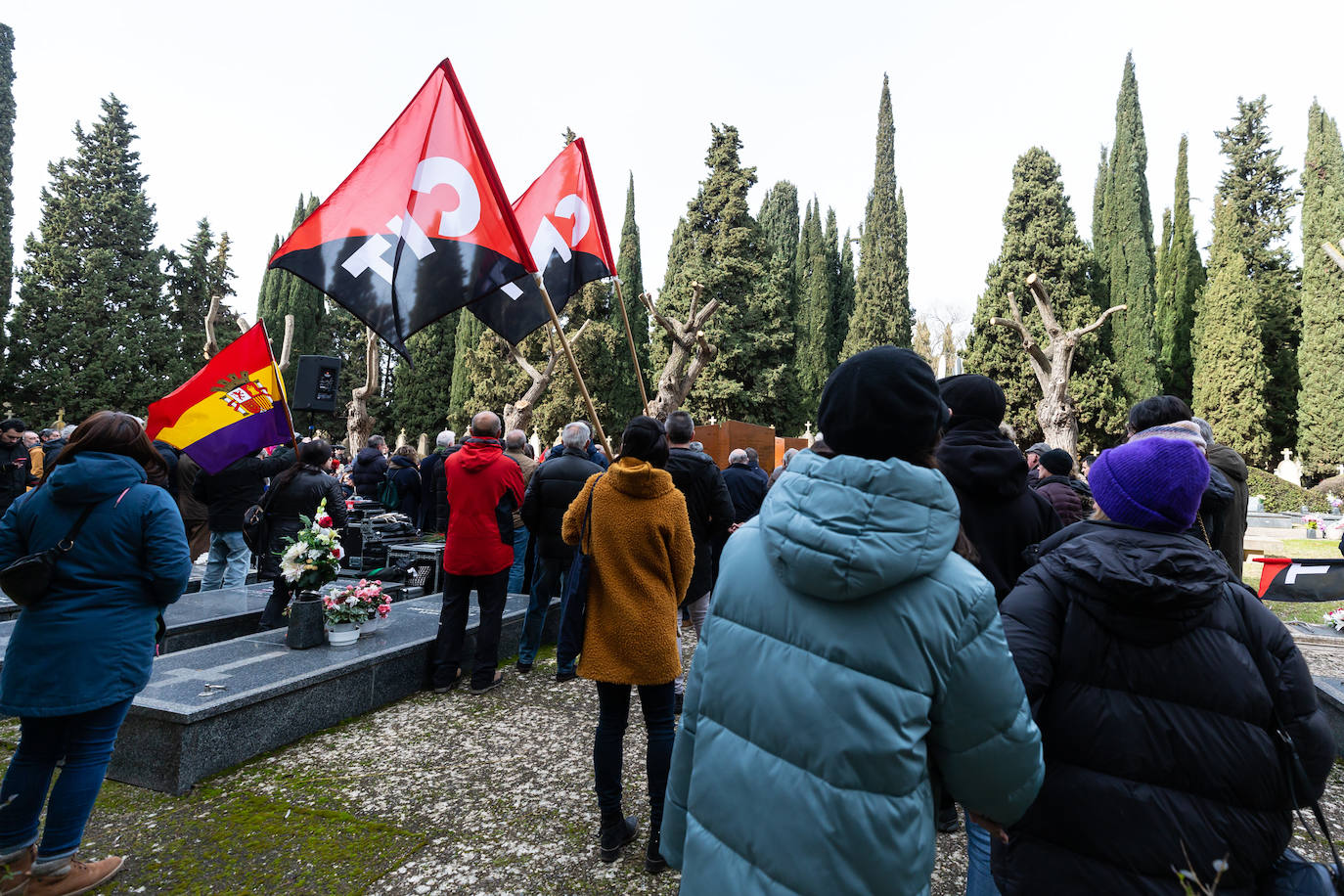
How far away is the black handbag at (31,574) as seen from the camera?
2537 mm

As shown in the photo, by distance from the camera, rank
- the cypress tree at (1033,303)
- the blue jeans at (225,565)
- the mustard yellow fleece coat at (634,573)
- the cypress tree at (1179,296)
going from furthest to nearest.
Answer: the cypress tree at (1179,296)
the cypress tree at (1033,303)
the blue jeans at (225,565)
the mustard yellow fleece coat at (634,573)

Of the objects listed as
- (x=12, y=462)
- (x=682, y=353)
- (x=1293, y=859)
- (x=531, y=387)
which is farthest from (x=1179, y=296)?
(x=12, y=462)

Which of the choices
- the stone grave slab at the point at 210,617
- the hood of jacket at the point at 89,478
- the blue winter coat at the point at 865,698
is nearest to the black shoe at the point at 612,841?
the blue winter coat at the point at 865,698

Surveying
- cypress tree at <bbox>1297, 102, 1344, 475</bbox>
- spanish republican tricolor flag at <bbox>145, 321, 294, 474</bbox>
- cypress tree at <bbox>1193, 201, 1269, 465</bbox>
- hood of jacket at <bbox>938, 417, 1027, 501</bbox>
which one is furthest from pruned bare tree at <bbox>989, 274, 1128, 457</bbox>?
hood of jacket at <bbox>938, 417, 1027, 501</bbox>

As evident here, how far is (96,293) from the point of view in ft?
88.2

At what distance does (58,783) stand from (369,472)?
29.6ft

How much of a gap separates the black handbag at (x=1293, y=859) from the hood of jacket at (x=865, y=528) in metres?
0.84

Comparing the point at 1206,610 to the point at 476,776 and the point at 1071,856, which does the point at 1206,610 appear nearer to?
the point at 1071,856

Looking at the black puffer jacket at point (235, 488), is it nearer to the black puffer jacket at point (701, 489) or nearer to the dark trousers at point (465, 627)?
the dark trousers at point (465, 627)

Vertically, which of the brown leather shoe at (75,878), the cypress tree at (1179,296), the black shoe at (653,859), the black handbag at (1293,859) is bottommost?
the black shoe at (653,859)

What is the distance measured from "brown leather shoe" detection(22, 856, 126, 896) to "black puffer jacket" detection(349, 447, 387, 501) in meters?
8.98

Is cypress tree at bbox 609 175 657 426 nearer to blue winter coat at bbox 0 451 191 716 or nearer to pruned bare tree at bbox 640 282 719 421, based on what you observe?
pruned bare tree at bbox 640 282 719 421

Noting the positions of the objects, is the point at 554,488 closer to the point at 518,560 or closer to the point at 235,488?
the point at 518,560

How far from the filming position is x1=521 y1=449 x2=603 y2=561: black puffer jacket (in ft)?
15.7
